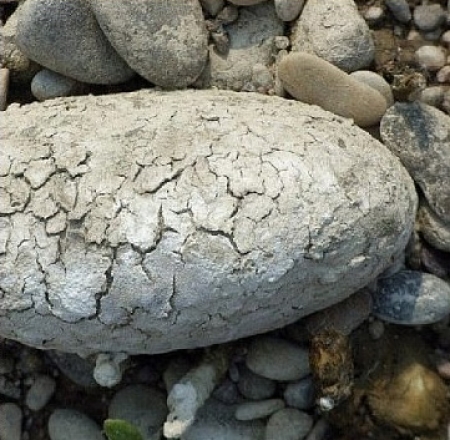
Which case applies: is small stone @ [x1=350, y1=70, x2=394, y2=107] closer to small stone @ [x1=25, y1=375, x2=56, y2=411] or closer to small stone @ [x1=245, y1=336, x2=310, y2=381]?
small stone @ [x1=245, y1=336, x2=310, y2=381]

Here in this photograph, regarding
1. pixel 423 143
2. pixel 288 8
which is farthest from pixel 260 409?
pixel 288 8

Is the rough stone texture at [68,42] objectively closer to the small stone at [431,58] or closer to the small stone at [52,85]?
the small stone at [52,85]

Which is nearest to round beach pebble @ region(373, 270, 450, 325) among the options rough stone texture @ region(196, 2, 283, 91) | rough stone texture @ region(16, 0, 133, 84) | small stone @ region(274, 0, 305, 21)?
rough stone texture @ region(196, 2, 283, 91)

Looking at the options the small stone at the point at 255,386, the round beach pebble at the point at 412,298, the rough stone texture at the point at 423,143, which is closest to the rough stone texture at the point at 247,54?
the rough stone texture at the point at 423,143

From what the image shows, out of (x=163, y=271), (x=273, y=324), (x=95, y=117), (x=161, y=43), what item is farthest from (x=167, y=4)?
(x=273, y=324)

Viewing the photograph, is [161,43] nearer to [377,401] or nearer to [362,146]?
[362,146]
